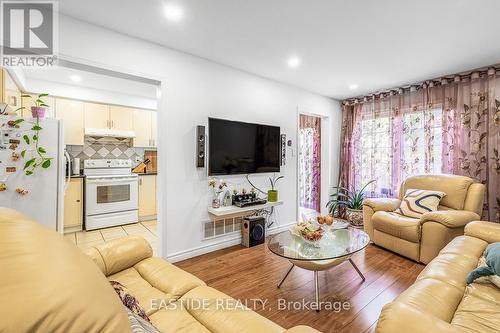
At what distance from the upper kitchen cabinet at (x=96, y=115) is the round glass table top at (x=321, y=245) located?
3.81 metres

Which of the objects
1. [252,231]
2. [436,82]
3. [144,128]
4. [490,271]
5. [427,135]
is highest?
[436,82]

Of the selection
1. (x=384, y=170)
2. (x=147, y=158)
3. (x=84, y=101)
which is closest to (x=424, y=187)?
(x=384, y=170)

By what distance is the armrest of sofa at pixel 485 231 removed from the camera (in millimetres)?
1994

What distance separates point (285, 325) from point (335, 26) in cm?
265

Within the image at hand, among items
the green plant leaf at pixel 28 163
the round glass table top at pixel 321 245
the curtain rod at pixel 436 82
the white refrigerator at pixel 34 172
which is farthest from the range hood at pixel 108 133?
the curtain rod at pixel 436 82

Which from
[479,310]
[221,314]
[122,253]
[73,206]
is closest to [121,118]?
[73,206]

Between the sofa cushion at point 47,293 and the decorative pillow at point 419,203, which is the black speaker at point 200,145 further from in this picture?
the decorative pillow at point 419,203

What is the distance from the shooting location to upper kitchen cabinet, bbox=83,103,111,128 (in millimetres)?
4141

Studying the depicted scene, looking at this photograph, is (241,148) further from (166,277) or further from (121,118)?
(121,118)

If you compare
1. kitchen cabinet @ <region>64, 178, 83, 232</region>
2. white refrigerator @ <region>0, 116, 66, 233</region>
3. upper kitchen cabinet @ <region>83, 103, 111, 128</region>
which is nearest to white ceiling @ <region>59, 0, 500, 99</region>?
white refrigerator @ <region>0, 116, 66, 233</region>

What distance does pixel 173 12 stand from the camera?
6.81ft

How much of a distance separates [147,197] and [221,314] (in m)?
3.95

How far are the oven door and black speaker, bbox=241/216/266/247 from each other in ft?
7.58

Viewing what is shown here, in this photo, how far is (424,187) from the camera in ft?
11.0
